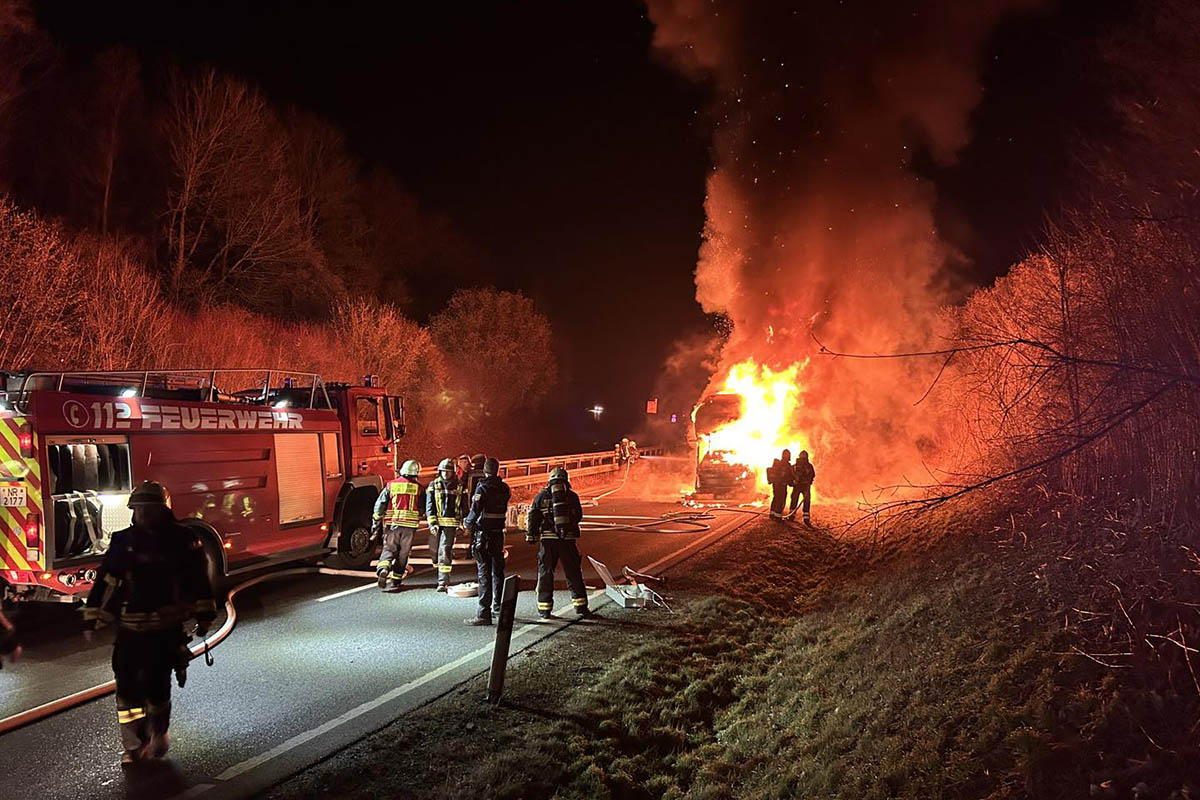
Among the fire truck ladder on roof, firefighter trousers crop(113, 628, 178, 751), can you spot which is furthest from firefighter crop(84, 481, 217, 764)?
the fire truck ladder on roof

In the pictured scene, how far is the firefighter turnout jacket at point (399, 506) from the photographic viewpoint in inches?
367

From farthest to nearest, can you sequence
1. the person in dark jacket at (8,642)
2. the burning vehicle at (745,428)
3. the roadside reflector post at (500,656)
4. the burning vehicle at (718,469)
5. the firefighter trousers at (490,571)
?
the burning vehicle at (745,428) < the burning vehicle at (718,469) < the firefighter trousers at (490,571) < the person in dark jacket at (8,642) < the roadside reflector post at (500,656)

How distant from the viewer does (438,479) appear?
9.41 metres

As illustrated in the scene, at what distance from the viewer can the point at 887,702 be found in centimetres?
511

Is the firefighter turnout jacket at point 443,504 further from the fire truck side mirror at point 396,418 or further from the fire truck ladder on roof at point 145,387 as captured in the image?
the fire truck side mirror at point 396,418

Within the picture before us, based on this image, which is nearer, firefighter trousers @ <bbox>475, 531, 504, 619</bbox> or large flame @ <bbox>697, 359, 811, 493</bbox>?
firefighter trousers @ <bbox>475, 531, 504, 619</bbox>

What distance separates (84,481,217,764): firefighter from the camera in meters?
4.51

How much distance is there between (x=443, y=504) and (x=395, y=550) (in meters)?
0.93

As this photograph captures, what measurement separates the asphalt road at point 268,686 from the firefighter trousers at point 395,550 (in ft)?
1.07

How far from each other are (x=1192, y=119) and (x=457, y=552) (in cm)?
1057

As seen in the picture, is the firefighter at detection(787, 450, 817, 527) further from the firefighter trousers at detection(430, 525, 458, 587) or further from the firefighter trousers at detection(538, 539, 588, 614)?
the firefighter trousers at detection(430, 525, 458, 587)

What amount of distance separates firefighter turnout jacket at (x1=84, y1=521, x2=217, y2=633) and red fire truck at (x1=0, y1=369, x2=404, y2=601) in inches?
132

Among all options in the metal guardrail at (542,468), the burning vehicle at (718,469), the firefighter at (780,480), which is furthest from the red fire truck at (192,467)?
the burning vehicle at (718,469)

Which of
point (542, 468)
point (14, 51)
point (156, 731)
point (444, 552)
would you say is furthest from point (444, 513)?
point (14, 51)
